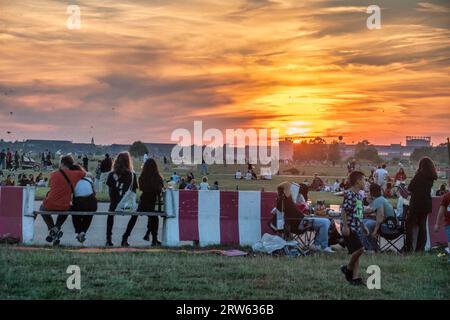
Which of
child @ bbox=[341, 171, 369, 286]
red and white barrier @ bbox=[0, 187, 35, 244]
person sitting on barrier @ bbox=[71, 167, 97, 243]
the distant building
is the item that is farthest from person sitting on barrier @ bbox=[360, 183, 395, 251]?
the distant building

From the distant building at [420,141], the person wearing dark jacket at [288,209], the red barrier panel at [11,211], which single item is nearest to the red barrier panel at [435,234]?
the person wearing dark jacket at [288,209]

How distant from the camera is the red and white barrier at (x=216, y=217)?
14312 millimetres

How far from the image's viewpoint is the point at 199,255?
39.8ft

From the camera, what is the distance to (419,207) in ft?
45.9

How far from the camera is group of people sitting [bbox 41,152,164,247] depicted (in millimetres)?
13648

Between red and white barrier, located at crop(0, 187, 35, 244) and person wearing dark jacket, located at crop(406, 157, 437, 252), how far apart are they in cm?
742

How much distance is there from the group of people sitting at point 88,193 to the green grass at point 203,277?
1520 millimetres

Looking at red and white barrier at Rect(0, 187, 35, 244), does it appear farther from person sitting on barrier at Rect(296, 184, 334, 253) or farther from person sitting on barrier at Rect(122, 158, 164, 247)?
person sitting on barrier at Rect(296, 184, 334, 253)

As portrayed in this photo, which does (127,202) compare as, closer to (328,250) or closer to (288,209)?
(288,209)

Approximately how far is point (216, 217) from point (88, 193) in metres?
2.62
